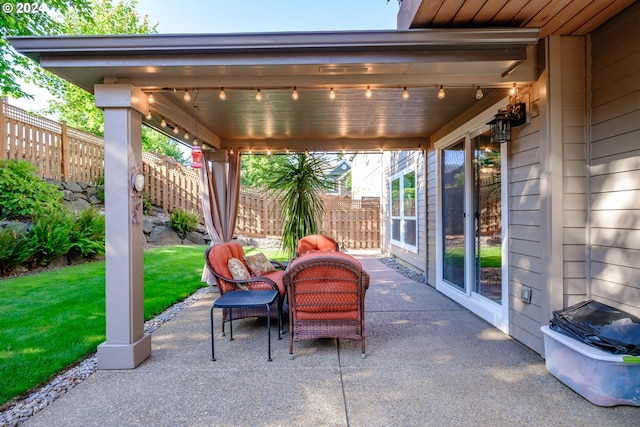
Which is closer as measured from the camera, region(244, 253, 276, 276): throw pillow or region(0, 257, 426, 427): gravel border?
region(0, 257, 426, 427): gravel border

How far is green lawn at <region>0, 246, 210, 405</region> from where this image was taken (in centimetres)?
244

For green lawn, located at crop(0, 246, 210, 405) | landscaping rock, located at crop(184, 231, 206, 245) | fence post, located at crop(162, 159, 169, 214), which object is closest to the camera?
green lawn, located at crop(0, 246, 210, 405)

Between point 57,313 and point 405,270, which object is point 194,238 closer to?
point 57,313

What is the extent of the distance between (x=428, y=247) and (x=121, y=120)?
15.6ft

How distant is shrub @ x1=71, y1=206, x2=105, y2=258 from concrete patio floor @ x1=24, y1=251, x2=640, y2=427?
431 centimetres

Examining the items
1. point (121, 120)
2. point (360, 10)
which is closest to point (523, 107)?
point (121, 120)

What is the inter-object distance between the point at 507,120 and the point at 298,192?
11.7 feet

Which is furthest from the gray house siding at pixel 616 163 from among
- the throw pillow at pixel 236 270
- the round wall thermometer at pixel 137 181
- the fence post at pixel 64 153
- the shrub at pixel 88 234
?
the fence post at pixel 64 153

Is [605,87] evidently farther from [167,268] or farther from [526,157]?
[167,268]

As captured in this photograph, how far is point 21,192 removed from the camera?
617 cm

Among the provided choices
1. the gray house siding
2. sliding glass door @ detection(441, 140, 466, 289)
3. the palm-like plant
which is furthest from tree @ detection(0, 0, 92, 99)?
the gray house siding

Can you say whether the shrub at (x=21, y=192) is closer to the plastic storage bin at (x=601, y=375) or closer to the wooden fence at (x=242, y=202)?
the wooden fence at (x=242, y=202)

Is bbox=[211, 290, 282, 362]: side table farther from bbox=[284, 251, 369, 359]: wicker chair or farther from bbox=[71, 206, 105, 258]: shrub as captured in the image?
bbox=[71, 206, 105, 258]: shrub

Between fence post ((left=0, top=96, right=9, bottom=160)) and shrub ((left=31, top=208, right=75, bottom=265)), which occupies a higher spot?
fence post ((left=0, top=96, right=9, bottom=160))
